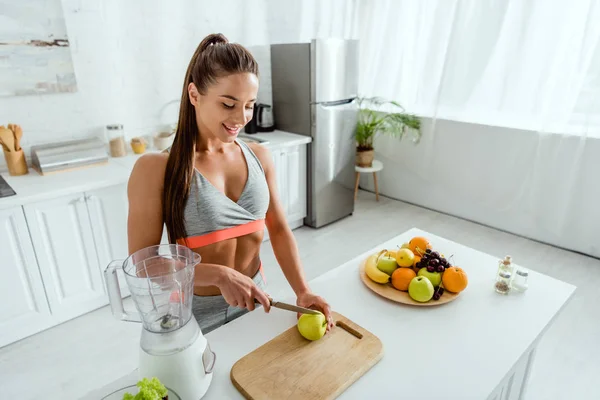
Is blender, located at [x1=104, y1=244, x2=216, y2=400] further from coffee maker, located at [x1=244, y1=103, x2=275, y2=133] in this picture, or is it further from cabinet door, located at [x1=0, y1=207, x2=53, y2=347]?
coffee maker, located at [x1=244, y1=103, x2=275, y2=133]

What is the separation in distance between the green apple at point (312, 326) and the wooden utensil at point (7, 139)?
205cm

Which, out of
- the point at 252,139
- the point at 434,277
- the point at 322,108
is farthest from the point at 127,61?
the point at 434,277

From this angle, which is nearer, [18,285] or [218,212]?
[218,212]

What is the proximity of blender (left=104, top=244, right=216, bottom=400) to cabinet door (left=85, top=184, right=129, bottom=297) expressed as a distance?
1497mm

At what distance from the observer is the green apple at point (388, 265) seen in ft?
4.06

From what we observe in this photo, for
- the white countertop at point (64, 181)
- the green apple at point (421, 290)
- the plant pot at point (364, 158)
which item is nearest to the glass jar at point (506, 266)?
the green apple at point (421, 290)

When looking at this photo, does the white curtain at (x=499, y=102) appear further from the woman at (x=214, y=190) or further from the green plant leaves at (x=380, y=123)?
the woman at (x=214, y=190)

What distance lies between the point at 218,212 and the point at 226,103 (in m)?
0.29

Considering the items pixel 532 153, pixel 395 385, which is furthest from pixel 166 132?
pixel 532 153

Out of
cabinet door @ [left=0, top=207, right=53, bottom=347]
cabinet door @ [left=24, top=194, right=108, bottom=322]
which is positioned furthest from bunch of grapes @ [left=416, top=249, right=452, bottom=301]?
cabinet door @ [left=0, top=207, right=53, bottom=347]

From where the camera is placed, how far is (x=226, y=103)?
997mm

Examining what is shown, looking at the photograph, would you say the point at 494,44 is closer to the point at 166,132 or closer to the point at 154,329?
the point at 166,132

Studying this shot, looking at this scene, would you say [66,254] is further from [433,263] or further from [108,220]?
[433,263]

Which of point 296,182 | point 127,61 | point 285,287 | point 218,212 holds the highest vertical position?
point 127,61
